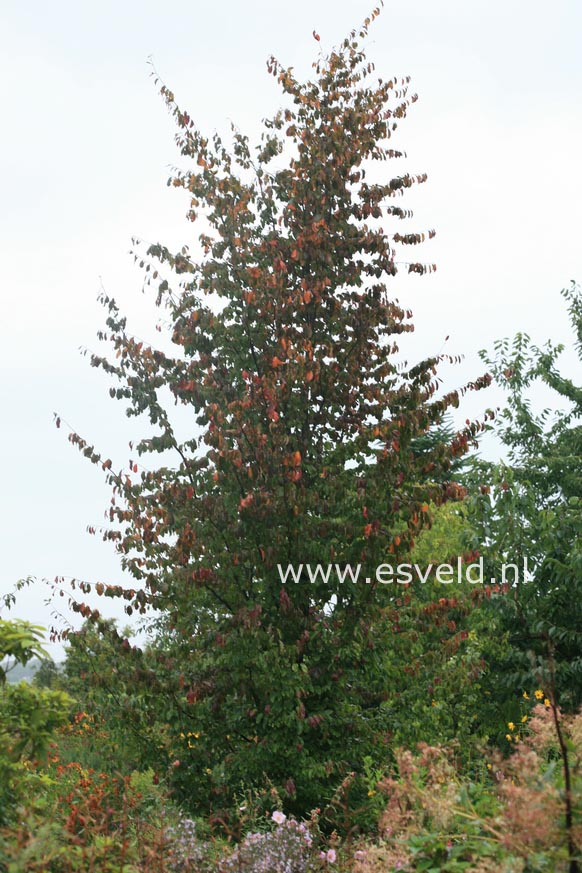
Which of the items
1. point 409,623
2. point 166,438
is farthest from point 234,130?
point 409,623

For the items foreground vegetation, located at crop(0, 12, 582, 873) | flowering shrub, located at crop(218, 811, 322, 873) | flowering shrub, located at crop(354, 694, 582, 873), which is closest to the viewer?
flowering shrub, located at crop(354, 694, 582, 873)

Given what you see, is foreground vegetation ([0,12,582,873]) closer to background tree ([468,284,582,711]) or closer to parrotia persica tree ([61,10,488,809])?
parrotia persica tree ([61,10,488,809])

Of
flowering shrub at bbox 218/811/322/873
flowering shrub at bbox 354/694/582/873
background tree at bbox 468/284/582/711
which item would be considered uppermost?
background tree at bbox 468/284/582/711

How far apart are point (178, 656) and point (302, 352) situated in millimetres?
3157

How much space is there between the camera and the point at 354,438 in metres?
9.05

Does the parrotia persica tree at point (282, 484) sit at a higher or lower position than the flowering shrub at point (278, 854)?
higher

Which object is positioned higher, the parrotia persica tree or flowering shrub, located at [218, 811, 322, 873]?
the parrotia persica tree

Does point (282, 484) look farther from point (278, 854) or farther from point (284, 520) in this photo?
point (278, 854)

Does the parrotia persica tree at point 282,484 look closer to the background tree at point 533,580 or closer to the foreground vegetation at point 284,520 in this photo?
the foreground vegetation at point 284,520

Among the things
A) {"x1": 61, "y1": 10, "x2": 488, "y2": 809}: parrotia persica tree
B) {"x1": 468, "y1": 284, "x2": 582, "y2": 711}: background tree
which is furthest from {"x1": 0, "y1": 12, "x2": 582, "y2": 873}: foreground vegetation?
{"x1": 468, "y1": 284, "x2": 582, "y2": 711}: background tree

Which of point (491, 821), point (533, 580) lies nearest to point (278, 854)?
point (491, 821)

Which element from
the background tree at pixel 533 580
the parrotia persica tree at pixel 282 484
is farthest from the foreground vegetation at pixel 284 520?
the background tree at pixel 533 580

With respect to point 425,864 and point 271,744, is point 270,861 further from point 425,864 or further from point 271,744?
point 271,744

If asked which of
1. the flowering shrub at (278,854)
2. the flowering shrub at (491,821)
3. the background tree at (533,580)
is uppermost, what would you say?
→ the background tree at (533,580)
